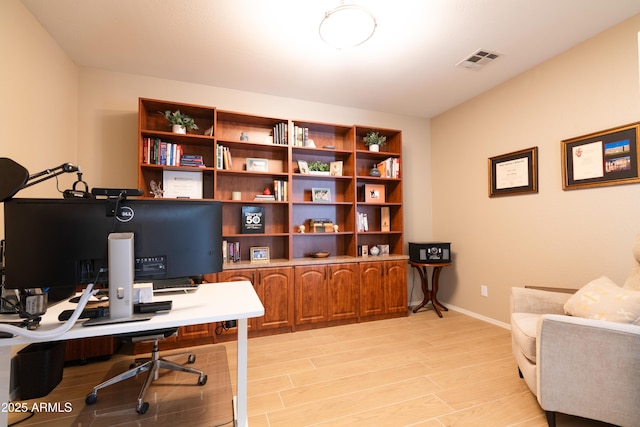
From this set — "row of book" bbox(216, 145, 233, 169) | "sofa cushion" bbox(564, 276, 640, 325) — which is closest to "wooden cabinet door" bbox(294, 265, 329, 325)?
"row of book" bbox(216, 145, 233, 169)

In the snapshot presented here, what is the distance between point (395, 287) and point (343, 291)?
27.3 inches

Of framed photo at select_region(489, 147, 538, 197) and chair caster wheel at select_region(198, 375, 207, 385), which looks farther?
framed photo at select_region(489, 147, 538, 197)

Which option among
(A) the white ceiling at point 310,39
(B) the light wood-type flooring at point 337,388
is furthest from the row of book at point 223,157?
(B) the light wood-type flooring at point 337,388

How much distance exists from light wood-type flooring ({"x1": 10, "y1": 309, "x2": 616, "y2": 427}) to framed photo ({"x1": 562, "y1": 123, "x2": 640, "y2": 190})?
1.63 metres

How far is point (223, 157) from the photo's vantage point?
9.69 feet

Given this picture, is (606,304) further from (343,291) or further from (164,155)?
(164,155)

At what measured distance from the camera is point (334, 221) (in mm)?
3605

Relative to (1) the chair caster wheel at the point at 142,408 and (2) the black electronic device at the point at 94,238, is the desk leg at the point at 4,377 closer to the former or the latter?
Answer: (2) the black electronic device at the point at 94,238

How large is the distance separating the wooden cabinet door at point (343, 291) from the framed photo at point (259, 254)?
0.70m

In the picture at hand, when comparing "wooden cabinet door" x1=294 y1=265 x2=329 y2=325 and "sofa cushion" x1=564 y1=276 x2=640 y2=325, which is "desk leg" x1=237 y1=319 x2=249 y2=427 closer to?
"wooden cabinet door" x1=294 y1=265 x2=329 y2=325

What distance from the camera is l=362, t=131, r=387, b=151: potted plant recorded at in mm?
3555

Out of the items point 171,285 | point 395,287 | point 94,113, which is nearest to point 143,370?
point 171,285

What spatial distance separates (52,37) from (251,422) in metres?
3.27

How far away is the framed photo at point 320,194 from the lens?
3.41 meters
